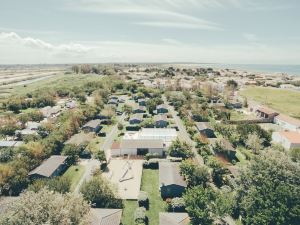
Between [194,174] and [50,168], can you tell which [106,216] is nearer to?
[194,174]

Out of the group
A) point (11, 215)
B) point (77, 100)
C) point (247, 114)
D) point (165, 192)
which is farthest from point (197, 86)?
point (11, 215)

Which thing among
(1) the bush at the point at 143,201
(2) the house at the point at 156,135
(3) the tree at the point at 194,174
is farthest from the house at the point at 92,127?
(1) the bush at the point at 143,201

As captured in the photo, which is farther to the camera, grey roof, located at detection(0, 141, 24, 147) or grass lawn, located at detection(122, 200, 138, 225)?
grey roof, located at detection(0, 141, 24, 147)

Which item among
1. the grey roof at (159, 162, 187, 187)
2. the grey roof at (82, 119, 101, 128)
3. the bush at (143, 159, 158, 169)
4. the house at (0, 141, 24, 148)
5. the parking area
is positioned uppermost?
the grey roof at (82, 119, 101, 128)

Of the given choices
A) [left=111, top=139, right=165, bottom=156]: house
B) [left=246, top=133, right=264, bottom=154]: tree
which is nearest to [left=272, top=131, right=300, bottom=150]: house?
[left=246, top=133, right=264, bottom=154]: tree

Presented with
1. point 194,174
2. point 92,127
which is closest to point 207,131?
point 194,174

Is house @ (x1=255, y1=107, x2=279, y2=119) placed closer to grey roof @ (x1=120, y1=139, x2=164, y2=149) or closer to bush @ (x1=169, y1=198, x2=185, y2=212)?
grey roof @ (x1=120, y1=139, x2=164, y2=149)
